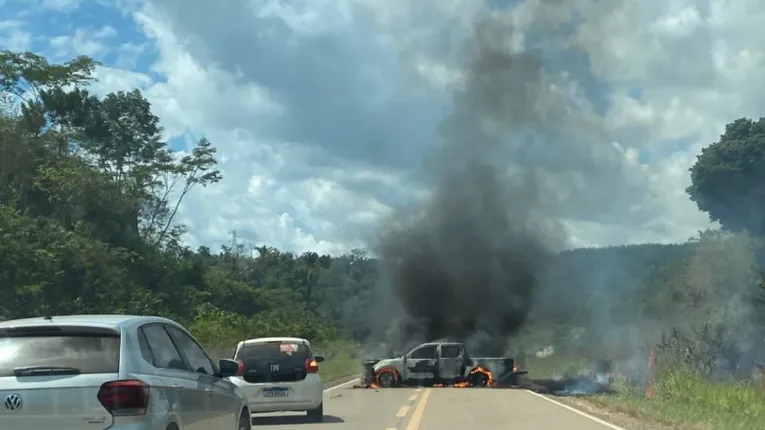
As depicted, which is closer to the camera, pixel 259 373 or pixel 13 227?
pixel 259 373

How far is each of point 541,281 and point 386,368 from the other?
14.9m

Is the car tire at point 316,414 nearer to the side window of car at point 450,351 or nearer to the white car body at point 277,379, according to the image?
the white car body at point 277,379

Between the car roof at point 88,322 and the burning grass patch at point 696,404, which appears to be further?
the burning grass patch at point 696,404

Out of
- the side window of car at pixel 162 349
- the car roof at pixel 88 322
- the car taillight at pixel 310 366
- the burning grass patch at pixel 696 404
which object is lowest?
the burning grass patch at pixel 696 404

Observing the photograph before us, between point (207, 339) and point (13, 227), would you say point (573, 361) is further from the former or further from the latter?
point (13, 227)

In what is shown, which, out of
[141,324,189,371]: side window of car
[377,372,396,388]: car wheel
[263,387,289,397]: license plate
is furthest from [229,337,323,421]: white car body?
[377,372,396,388]: car wheel

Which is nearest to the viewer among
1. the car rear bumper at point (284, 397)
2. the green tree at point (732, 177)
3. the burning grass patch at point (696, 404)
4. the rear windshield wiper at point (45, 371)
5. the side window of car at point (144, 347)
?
the rear windshield wiper at point (45, 371)

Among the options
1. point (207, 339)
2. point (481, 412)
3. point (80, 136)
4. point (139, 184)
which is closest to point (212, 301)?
point (139, 184)

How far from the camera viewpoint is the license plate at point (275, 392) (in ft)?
54.8

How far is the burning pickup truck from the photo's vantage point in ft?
104

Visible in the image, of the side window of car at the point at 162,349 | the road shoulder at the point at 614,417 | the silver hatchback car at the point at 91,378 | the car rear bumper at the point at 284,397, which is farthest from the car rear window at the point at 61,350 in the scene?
the road shoulder at the point at 614,417

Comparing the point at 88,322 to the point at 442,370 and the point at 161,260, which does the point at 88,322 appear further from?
the point at 161,260

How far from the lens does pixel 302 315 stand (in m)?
68.8

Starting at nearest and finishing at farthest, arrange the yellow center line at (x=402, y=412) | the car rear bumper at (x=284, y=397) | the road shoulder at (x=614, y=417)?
1. the road shoulder at (x=614, y=417)
2. the car rear bumper at (x=284, y=397)
3. the yellow center line at (x=402, y=412)
